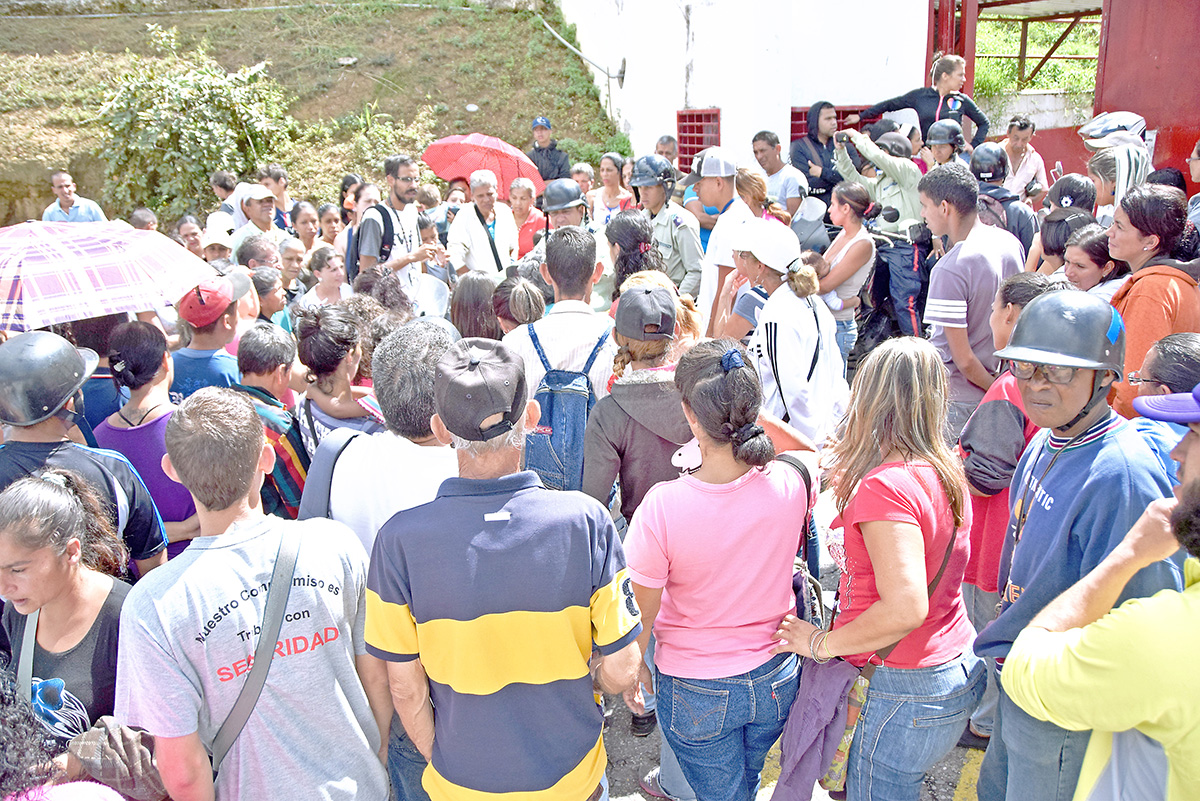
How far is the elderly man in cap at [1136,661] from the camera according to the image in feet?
5.06

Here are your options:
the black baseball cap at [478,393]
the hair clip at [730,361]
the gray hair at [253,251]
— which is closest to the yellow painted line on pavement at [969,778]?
the hair clip at [730,361]

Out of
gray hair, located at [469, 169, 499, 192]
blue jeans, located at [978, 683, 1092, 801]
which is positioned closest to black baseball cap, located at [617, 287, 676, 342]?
blue jeans, located at [978, 683, 1092, 801]

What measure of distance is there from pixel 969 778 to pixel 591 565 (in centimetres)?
223

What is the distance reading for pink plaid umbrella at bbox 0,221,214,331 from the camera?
11.1 ft

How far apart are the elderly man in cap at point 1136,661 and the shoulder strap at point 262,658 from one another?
A: 171 cm

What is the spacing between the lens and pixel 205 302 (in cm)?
395

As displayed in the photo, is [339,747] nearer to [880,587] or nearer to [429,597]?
[429,597]

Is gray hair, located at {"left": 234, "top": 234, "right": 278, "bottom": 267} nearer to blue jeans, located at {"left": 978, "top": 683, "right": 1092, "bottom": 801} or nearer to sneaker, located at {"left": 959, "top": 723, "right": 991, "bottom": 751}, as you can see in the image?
sneaker, located at {"left": 959, "top": 723, "right": 991, "bottom": 751}

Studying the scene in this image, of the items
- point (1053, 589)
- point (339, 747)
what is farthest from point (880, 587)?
point (339, 747)

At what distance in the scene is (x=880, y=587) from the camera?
224 centimetres

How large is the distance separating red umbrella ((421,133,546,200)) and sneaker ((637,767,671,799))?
259 inches

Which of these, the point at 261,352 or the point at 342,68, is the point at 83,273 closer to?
the point at 261,352

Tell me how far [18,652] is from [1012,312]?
11.9ft

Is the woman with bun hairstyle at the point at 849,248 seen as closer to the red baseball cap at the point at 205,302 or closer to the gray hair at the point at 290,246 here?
the red baseball cap at the point at 205,302
